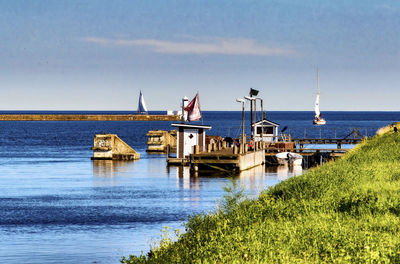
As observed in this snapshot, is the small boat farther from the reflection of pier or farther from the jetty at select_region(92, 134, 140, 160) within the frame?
the jetty at select_region(92, 134, 140, 160)

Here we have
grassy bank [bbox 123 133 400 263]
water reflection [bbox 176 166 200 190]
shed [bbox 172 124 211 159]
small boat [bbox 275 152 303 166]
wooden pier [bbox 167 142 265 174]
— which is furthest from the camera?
small boat [bbox 275 152 303 166]

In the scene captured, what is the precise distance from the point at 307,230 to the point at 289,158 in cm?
4620

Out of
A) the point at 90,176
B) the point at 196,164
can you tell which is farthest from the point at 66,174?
the point at 196,164

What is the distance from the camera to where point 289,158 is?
61.0 metres

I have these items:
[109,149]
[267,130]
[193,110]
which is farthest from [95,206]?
[267,130]

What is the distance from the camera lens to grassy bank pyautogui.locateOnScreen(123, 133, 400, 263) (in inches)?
512

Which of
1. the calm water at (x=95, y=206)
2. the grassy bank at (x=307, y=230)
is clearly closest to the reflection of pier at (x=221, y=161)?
the calm water at (x=95, y=206)

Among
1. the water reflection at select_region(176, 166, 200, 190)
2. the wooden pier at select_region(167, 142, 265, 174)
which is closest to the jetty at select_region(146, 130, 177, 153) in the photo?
the water reflection at select_region(176, 166, 200, 190)

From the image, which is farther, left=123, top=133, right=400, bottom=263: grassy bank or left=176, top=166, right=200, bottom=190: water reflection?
left=176, top=166, right=200, bottom=190: water reflection

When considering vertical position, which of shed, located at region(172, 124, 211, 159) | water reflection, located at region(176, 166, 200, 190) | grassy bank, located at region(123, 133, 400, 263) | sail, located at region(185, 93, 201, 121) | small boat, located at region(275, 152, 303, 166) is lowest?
water reflection, located at region(176, 166, 200, 190)

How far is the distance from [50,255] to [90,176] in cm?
2951

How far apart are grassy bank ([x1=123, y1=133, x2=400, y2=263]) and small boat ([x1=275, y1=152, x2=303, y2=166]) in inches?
1467

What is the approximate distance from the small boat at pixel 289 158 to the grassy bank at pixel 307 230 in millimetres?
37274

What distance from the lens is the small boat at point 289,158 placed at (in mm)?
60584
